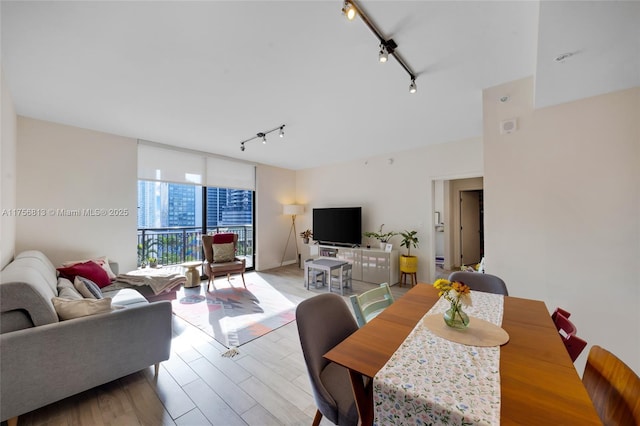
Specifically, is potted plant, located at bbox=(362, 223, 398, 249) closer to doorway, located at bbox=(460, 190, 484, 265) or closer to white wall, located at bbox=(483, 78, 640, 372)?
white wall, located at bbox=(483, 78, 640, 372)

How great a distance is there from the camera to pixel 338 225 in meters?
5.34

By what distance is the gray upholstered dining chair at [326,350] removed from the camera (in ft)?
3.68

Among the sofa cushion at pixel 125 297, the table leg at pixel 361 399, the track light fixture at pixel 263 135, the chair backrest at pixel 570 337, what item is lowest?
the sofa cushion at pixel 125 297

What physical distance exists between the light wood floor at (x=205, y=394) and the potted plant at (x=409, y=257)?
269 cm

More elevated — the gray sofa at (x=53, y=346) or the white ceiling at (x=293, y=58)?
the white ceiling at (x=293, y=58)

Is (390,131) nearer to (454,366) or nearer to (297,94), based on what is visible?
(297,94)

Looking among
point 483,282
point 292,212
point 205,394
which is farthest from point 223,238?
point 483,282

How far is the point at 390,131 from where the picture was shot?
362cm

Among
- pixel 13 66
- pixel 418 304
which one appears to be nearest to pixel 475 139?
pixel 418 304

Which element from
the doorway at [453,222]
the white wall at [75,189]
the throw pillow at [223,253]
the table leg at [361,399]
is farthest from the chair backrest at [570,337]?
the white wall at [75,189]

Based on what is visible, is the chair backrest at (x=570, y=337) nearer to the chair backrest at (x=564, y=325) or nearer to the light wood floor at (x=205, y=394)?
the chair backrest at (x=564, y=325)

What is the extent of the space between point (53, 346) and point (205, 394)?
1019 millimetres

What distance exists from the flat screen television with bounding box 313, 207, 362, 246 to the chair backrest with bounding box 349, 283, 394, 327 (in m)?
3.14

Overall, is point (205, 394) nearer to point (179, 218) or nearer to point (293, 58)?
point (293, 58)
